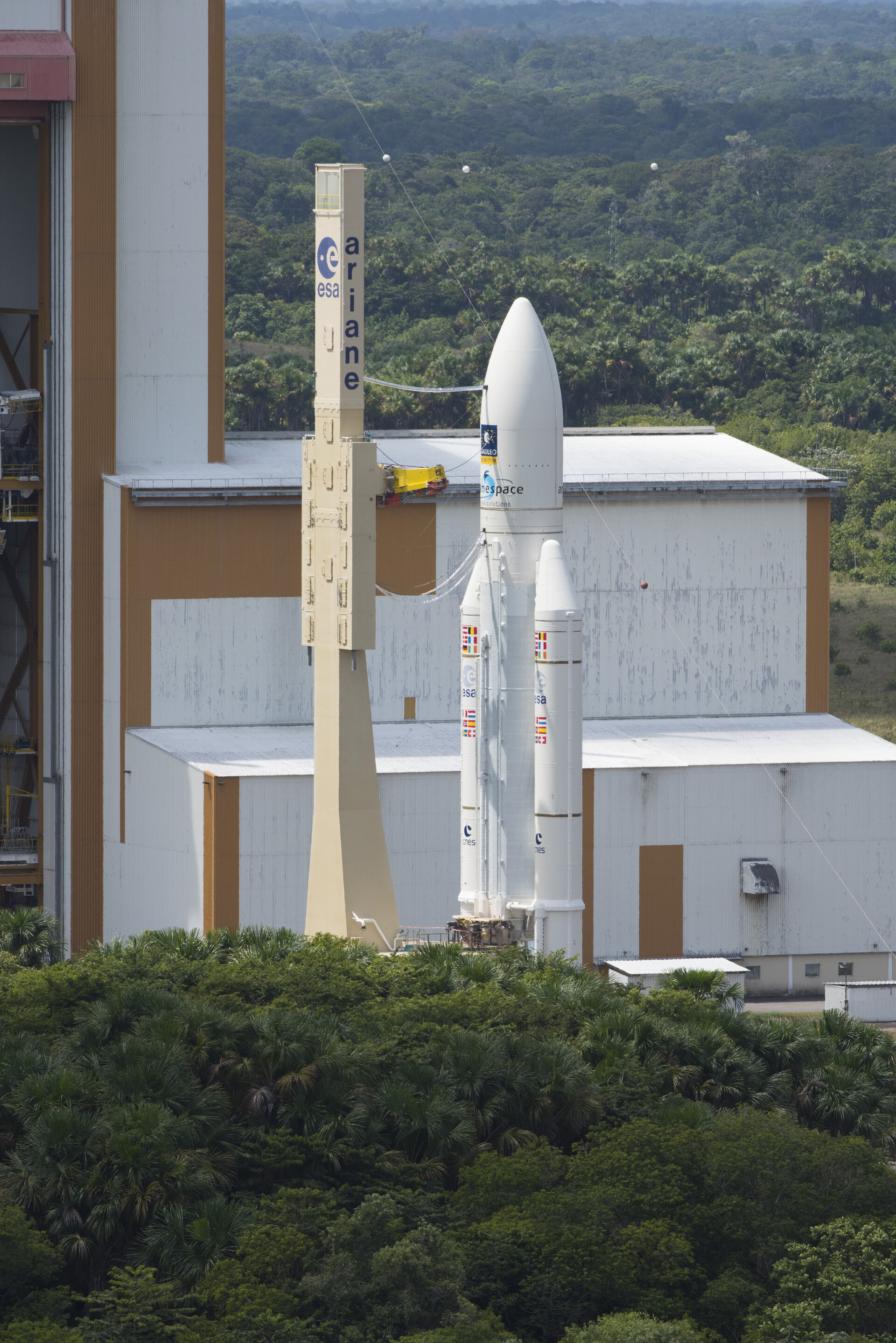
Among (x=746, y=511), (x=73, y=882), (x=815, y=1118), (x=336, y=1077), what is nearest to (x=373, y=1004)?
(x=336, y=1077)

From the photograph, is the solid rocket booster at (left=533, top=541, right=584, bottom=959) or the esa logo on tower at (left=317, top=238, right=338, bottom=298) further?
the esa logo on tower at (left=317, top=238, right=338, bottom=298)

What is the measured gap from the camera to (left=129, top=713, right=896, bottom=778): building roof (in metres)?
58.2

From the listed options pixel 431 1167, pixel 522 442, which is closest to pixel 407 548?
pixel 522 442

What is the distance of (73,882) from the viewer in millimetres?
62031

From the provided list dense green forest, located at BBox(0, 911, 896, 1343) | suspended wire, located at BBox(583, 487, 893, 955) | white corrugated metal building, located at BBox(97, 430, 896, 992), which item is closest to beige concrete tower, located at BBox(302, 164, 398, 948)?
white corrugated metal building, located at BBox(97, 430, 896, 992)

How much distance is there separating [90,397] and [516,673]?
15.7 m

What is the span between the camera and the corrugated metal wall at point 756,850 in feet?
193

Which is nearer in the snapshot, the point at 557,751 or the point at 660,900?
the point at 557,751

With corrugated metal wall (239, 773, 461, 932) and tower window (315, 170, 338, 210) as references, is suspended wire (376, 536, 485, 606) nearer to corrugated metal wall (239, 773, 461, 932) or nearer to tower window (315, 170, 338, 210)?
corrugated metal wall (239, 773, 461, 932)

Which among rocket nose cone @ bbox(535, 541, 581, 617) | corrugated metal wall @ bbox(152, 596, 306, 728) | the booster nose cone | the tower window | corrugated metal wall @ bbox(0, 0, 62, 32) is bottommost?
corrugated metal wall @ bbox(152, 596, 306, 728)

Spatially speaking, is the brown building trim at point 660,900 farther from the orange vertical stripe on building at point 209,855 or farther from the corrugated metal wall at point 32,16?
the corrugated metal wall at point 32,16

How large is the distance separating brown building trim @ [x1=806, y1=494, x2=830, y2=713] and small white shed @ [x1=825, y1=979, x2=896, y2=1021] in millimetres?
9804

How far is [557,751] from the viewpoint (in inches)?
1986

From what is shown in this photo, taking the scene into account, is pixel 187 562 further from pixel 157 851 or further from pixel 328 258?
pixel 328 258
